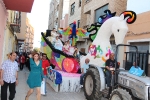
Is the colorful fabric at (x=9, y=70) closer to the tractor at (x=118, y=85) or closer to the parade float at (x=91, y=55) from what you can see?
the tractor at (x=118, y=85)

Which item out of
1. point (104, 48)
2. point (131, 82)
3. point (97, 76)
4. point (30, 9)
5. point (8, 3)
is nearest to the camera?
point (131, 82)

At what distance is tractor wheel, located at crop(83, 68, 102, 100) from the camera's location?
650cm

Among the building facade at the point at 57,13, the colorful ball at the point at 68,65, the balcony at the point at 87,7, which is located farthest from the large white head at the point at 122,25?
the building facade at the point at 57,13

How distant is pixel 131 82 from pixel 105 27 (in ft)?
12.6

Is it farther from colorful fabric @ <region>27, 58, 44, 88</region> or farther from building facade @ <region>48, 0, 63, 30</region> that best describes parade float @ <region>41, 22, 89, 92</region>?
building facade @ <region>48, 0, 63, 30</region>

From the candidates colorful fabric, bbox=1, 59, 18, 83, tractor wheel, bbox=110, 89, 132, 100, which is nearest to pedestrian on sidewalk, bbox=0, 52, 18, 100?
colorful fabric, bbox=1, 59, 18, 83

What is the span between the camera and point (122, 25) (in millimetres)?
7727

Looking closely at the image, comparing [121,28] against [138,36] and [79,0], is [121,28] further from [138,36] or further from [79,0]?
[79,0]

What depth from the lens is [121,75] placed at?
570 cm

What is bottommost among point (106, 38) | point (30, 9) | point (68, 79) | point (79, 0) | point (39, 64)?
point (68, 79)

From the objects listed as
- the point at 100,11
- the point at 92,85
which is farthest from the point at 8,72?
the point at 100,11

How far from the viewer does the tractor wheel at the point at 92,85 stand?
6.50 metres

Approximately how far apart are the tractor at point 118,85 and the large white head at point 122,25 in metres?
1.53

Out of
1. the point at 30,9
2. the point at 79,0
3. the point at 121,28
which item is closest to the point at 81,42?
the point at 79,0
